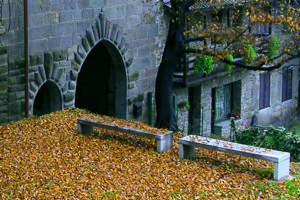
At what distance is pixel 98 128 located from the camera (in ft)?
54.2

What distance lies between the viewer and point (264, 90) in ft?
101

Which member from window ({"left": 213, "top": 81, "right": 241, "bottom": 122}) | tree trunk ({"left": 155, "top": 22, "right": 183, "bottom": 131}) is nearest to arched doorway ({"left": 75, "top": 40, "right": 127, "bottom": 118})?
tree trunk ({"left": 155, "top": 22, "right": 183, "bottom": 131})

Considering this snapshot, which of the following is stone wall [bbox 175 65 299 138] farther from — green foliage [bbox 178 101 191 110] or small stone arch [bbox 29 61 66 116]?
small stone arch [bbox 29 61 66 116]

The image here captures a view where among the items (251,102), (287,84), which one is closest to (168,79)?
(251,102)

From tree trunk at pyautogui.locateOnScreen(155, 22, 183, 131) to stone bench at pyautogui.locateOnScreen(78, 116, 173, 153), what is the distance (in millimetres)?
2921

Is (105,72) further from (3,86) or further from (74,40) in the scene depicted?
(3,86)

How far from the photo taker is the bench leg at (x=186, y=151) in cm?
1425

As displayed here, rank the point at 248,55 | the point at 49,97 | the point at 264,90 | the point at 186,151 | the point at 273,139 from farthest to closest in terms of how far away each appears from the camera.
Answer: the point at 264,90 → the point at 49,97 → the point at 248,55 → the point at 273,139 → the point at 186,151

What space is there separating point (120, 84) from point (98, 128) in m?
5.92

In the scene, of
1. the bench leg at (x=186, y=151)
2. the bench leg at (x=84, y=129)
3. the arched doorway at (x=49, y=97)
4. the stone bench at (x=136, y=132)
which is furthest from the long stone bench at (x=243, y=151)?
the arched doorway at (x=49, y=97)

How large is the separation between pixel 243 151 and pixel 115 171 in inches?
102

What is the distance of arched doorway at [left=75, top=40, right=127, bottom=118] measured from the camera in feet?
72.6

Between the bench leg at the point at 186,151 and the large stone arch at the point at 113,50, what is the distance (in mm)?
6222

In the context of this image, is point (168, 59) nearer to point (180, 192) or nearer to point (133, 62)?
point (133, 62)
